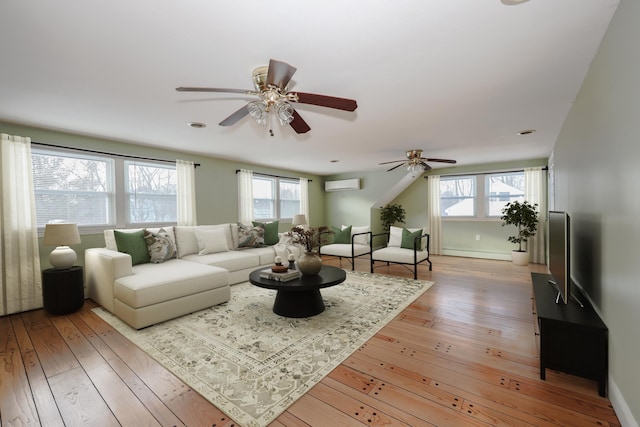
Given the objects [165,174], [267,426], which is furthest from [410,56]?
[165,174]

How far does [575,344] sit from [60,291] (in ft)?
15.6

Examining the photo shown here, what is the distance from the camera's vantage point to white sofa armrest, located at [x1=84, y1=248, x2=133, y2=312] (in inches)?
121

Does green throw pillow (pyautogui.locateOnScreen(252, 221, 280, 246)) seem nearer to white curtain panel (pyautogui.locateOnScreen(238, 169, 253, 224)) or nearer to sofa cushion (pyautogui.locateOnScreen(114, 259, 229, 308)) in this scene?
white curtain panel (pyautogui.locateOnScreen(238, 169, 253, 224))

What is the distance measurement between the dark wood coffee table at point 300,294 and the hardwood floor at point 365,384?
0.75 m

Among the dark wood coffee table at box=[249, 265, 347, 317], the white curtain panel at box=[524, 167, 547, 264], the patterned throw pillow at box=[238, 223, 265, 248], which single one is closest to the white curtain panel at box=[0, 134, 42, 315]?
the patterned throw pillow at box=[238, 223, 265, 248]

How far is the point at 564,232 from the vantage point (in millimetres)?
2066

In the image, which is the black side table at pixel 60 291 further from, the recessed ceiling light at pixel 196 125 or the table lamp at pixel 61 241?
the recessed ceiling light at pixel 196 125

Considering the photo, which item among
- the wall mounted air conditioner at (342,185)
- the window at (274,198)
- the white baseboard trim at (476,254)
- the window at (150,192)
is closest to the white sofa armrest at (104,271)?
the window at (150,192)

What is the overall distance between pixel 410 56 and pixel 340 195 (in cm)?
592

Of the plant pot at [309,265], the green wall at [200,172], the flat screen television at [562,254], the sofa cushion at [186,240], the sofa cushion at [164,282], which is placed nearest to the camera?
the flat screen television at [562,254]

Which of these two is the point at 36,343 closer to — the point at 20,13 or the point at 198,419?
the point at 198,419

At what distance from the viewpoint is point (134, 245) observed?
3590mm

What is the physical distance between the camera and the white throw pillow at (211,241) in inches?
173

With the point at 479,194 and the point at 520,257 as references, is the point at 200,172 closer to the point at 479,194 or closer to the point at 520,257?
the point at 479,194
